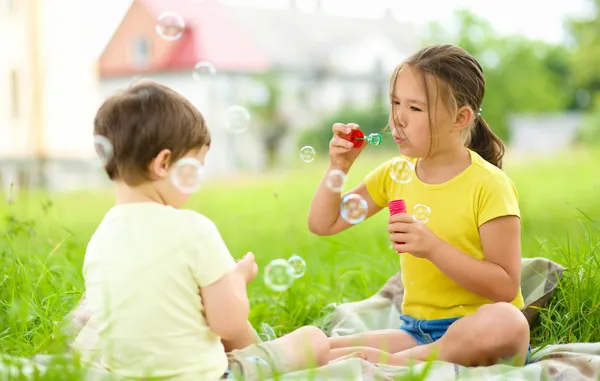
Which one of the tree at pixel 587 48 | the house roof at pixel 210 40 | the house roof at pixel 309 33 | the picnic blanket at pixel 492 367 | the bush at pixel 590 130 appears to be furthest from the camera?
the house roof at pixel 309 33

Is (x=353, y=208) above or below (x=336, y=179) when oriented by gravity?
below

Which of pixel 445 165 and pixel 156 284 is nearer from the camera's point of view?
pixel 156 284

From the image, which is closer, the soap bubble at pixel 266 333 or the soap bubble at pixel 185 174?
the soap bubble at pixel 185 174

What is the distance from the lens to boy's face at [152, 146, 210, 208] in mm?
2035

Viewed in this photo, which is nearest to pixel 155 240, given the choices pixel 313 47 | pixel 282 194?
pixel 282 194

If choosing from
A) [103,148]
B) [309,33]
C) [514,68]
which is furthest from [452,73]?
[514,68]

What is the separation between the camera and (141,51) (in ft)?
78.1

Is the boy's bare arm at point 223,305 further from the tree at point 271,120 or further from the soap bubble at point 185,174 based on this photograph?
the tree at point 271,120

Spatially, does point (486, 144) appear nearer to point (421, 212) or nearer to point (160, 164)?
point (421, 212)

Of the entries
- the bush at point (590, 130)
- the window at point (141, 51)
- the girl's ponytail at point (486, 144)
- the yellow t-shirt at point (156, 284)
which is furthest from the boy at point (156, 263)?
the window at point (141, 51)

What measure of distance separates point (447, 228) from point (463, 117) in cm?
35

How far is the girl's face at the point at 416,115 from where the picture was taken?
2547 mm

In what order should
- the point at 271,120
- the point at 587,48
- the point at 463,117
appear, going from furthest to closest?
the point at 587,48 → the point at 271,120 → the point at 463,117

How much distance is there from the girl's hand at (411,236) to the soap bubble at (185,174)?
624 millimetres
